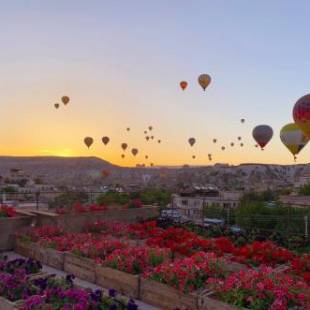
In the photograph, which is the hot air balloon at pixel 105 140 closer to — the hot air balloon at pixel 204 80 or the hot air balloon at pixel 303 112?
the hot air balloon at pixel 204 80

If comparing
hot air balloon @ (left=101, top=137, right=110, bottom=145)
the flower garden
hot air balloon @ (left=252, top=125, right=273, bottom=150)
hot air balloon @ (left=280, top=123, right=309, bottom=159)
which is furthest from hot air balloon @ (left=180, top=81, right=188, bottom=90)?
the flower garden

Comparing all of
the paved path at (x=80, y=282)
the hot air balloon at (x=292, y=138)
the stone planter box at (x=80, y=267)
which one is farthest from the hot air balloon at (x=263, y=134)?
the stone planter box at (x=80, y=267)

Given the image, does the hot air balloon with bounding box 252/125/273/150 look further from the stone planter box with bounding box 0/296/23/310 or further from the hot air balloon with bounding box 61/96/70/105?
the stone planter box with bounding box 0/296/23/310

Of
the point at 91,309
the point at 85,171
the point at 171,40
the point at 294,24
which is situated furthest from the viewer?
the point at 85,171

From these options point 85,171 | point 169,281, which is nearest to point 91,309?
point 169,281

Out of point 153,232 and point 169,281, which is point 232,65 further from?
point 169,281
